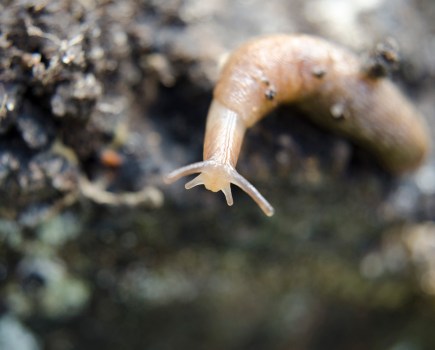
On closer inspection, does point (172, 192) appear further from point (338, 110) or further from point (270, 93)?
point (338, 110)

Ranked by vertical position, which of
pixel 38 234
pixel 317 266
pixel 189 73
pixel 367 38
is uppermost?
pixel 367 38

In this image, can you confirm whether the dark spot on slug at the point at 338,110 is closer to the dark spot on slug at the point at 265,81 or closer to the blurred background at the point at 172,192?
the blurred background at the point at 172,192

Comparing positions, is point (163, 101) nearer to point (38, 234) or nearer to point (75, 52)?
point (75, 52)

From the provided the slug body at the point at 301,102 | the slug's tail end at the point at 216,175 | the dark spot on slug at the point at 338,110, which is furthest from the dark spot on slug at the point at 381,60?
the slug's tail end at the point at 216,175

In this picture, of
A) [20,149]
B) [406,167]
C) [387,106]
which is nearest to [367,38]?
[387,106]

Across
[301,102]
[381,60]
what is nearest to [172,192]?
[301,102]

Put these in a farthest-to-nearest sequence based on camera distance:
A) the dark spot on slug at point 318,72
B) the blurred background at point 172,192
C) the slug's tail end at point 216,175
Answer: the dark spot on slug at point 318,72 < the blurred background at point 172,192 < the slug's tail end at point 216,175
